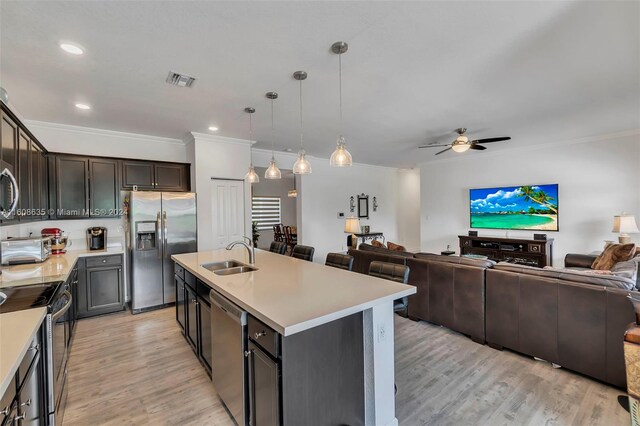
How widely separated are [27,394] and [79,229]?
3707 millimetres

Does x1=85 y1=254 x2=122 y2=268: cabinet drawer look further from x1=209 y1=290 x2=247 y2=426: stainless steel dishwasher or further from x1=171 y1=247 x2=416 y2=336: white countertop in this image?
x1=209 y1=290 x2=247 y2=426: stainless steel dishwasher

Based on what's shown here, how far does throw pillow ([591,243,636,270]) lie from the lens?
3.53 m

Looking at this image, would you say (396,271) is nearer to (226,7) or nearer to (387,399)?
(387,399)

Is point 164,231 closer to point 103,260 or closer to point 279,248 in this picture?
point 103,260

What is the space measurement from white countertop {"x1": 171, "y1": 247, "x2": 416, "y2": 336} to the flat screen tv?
17.7 ft

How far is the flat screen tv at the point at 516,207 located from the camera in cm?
570

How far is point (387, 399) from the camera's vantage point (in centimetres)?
184

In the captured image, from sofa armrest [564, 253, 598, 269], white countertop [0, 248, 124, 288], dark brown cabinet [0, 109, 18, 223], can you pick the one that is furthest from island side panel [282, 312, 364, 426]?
sofa armrest [564, 253, 598, 269]

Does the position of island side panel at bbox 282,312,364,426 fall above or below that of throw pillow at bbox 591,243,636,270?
below

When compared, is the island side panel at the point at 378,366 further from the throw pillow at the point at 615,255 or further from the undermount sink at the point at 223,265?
the throw pillow at the point at 615,255

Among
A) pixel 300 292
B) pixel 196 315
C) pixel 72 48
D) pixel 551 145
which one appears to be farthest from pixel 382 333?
pixel 551 145

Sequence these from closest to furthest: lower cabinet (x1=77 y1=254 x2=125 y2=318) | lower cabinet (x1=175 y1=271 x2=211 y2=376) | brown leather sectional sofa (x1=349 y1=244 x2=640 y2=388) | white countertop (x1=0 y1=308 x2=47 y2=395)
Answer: white countertop (x1=0 y1=308 x2=47 y2=395)
brown leather sectional sofa (x1=349 y1=244 x2=640 y2=388)
lower cabinet (x1=175 y1=271 x2=211 y2=376)
lower cabinet (x1=77 y1=254 x2=125 y2=318)

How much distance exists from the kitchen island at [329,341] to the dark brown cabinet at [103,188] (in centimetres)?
306

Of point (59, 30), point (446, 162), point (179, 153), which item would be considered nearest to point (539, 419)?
point (59, 30)
